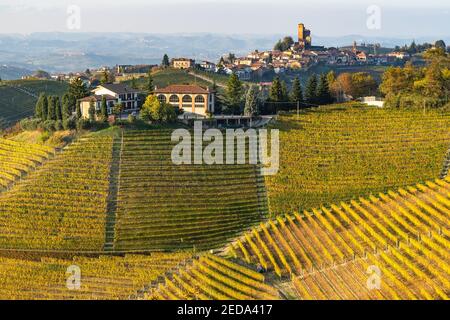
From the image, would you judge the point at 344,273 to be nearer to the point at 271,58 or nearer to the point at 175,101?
the point at 175,101

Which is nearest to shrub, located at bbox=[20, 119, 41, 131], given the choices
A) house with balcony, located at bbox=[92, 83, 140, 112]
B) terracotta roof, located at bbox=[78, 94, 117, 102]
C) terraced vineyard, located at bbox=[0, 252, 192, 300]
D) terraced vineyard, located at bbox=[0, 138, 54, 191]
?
terraced vineyard, located at bbox=[0, 138, 54, 191]

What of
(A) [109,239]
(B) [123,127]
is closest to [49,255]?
(A) [109,239]

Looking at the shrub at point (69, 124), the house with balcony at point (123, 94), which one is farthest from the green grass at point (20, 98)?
the shrub at point (69, 124)

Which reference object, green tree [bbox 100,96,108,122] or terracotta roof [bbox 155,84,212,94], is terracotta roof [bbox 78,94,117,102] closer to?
green tree [bbox 100,96,108,122]

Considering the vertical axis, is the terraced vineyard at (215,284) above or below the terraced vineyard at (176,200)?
below

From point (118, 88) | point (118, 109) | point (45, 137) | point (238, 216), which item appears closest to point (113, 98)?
point (118, 88)

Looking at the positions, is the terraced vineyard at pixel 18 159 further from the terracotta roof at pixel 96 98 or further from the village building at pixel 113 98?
the terracotta roof at pixel 96 98

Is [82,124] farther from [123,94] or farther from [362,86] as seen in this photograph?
[362,86]
